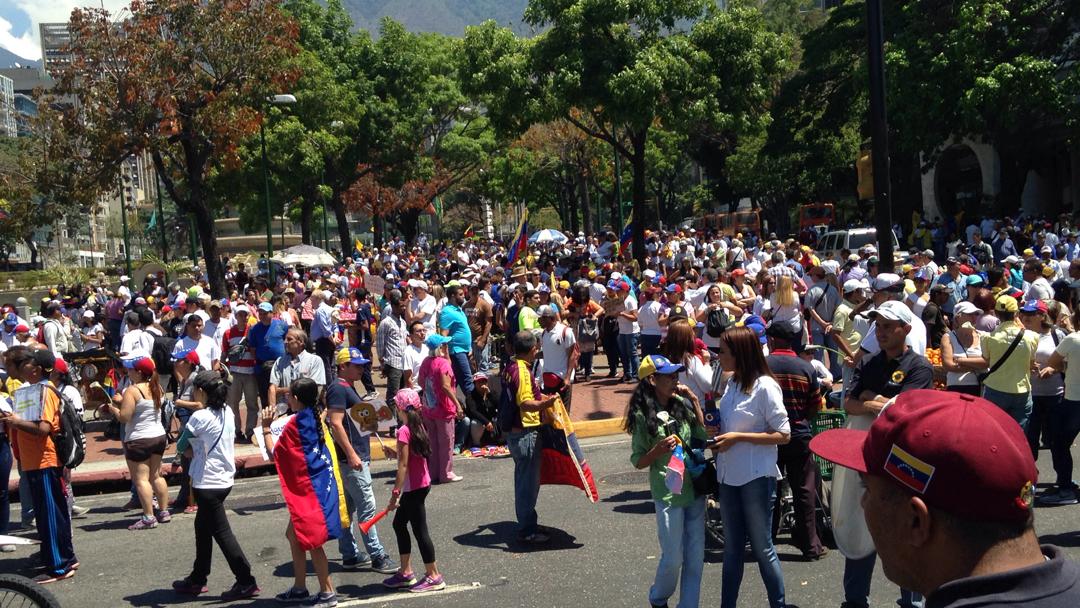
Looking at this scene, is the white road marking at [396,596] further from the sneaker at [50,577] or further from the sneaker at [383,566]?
the sneaker at [50,577]

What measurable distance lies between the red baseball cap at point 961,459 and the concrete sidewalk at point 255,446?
397 inches

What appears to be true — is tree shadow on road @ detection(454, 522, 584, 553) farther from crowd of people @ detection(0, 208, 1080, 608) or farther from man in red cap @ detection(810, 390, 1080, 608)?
man in red cap @ detection(810, 390, 1080, 608)

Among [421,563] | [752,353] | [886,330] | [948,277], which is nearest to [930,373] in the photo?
[886,330]

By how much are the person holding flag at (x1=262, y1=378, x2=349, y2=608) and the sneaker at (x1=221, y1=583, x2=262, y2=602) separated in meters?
0.39

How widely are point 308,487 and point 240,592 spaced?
3.41ft

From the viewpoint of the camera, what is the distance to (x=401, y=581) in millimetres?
7273

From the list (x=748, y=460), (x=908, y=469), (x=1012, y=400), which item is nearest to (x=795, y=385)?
(x=748, y=460)

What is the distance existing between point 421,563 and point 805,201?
4488 centimetres

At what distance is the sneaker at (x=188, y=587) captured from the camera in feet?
24.3

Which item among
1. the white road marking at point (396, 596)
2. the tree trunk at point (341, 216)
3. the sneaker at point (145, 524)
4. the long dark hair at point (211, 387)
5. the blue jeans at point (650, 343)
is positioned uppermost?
the tree trunk at point (341, 216)

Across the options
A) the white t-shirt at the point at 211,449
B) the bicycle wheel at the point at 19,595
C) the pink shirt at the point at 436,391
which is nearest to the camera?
the bicycle wheel at the point at 19,595

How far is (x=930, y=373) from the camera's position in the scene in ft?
19.4

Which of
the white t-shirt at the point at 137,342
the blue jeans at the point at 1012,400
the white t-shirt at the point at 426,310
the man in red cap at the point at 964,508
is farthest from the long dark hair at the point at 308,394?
the white t-shirt at the point at 426,310

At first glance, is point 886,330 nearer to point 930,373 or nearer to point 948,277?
point 930,373
